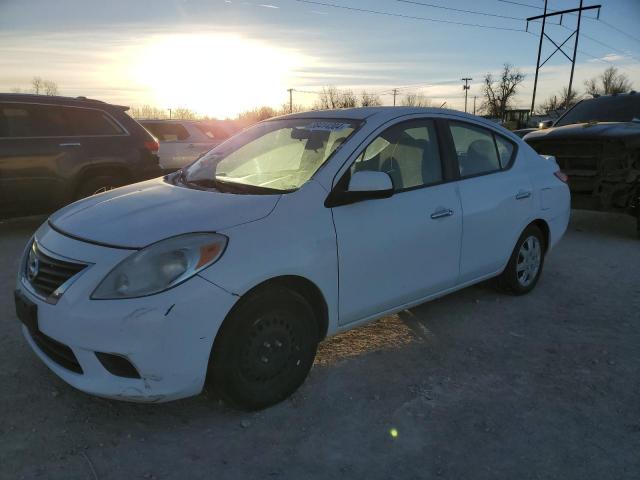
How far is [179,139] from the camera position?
10.6 m

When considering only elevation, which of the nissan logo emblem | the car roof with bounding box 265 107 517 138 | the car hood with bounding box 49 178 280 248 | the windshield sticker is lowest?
the nissan logo emblem

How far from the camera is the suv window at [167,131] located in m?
10.7

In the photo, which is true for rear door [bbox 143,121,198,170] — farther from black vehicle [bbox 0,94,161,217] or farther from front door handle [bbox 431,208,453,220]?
front door handle [bbox 431,208,453,220]

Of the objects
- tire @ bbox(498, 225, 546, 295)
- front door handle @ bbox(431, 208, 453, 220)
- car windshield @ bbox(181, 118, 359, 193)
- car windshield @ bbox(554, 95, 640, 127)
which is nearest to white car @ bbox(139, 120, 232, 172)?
car windshield @ bbox(554, 95, 640, 127)

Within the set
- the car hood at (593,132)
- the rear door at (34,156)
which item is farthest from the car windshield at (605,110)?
the rear door at (34,156)

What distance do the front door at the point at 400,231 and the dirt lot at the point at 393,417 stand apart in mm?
468

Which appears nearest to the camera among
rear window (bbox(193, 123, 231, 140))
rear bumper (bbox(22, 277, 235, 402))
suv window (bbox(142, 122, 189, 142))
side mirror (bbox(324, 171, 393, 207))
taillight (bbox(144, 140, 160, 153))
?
rear bumper (bbox(22, 277, 235, 402))

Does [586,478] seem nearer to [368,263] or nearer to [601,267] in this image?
[368,263]

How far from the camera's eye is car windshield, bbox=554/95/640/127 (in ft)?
26.5

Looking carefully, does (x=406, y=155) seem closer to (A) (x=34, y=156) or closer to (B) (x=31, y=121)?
(A) (x=34, y=156)

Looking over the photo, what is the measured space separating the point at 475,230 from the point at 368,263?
1120mm

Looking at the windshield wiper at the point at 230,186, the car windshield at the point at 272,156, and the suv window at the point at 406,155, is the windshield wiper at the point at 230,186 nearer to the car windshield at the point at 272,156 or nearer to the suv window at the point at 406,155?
the car windshield at the point at 272,156

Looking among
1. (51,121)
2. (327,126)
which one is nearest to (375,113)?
(327,126)

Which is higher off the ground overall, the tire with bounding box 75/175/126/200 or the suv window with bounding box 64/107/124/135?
the suv window with bounding box 64/107/124/135
